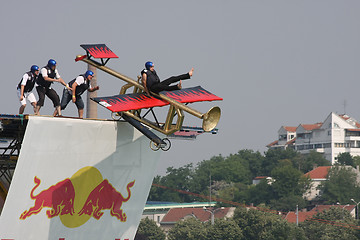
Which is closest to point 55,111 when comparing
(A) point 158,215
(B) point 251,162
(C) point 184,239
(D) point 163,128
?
(D) point 163,128

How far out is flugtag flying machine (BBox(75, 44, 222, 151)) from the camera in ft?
64.7

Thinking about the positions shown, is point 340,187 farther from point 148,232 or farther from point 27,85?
point 27,85

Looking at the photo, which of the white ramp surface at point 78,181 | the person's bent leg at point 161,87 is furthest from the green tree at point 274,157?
the person's bent leg at point 161,87

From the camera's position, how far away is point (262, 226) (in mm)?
104875

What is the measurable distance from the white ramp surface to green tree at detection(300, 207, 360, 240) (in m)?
73.1

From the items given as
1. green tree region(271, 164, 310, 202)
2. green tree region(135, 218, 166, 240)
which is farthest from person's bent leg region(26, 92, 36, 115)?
green tree region(271, 164, 310, 202)

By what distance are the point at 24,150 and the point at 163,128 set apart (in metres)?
3.85

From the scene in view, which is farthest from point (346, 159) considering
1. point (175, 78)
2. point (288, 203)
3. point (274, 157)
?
point (175, 78)

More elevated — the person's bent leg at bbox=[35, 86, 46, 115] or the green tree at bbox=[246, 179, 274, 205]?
the person's bent leg at bbox=[35, 86, 46, 115]

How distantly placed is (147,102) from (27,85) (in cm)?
355

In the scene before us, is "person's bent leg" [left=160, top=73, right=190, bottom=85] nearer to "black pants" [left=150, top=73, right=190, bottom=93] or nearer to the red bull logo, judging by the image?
"black pants" [left=150, top=73, right=190, bottom=93]

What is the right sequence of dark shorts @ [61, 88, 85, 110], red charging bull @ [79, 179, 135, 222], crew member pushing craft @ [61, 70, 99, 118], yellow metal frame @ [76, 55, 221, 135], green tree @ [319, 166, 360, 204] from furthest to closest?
green tree @ [319, 166, 360, 204] → red charging bull @ [79, 179, 135, 222] → dark shorts @ [61, 88, 85, 110] → crew member pushing craft @ [61, 70, 99, 118] → yellow metal frame @ [76, 55, 221, 135]

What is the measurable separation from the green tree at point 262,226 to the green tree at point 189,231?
5.49 meters

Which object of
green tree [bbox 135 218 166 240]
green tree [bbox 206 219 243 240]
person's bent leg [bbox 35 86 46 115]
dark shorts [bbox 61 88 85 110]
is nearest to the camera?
person's bent leg [bbox 35 86 46 115]
